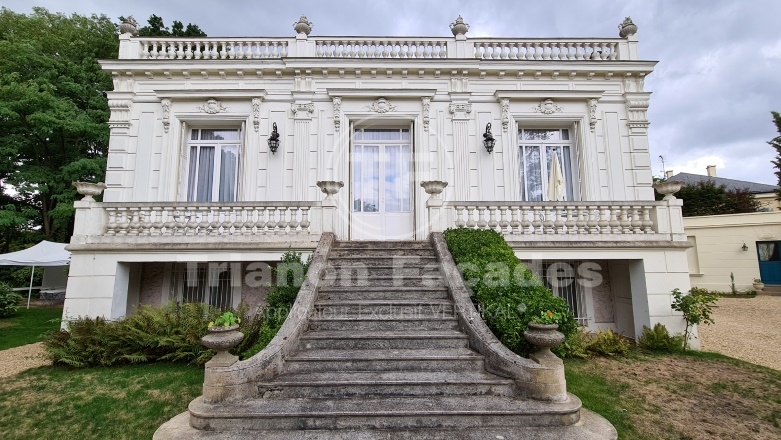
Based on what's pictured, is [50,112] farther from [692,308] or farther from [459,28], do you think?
[692,308]

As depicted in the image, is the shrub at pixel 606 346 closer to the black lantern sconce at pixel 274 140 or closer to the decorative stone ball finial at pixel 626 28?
the black lantern sconce at pixel 274 140

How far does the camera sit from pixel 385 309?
5.44 m

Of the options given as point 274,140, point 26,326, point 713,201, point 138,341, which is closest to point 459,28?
point 274,140

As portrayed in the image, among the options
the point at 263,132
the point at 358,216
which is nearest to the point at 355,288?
the point at 358,216

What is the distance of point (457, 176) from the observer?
9188mm

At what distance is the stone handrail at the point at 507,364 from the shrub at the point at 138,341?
3.48 meters

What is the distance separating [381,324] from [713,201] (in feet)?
85.2

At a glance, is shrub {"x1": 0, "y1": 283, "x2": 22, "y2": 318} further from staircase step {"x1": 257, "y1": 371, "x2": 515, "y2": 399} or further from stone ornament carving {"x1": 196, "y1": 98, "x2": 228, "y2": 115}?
staircase step {"x1": 257, "y1": 371, "x2": 515, "y2": 399}

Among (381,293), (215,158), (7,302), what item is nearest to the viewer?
(381,293)

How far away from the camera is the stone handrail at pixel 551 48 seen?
9727 millimetres

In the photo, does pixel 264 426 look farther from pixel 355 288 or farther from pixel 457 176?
pixel 457 176

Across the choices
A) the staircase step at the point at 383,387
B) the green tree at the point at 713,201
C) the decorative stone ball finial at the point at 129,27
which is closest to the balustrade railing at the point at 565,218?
the staircase step at the point at 383,387

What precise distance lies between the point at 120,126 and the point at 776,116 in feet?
89.3

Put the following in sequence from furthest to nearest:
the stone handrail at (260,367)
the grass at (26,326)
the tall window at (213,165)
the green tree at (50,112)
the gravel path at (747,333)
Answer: the green tree at (50,112) < the tall window at (213,165) < the grass at (26,326) < the gravel path at (747,333) < the stone handrail at (260,367)
